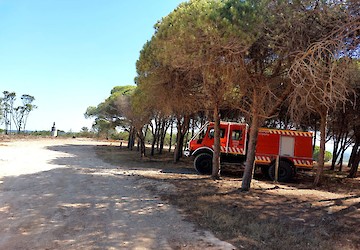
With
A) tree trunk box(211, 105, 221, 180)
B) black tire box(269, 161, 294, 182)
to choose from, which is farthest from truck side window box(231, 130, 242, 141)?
tree trunk box(211, 105, 221, 180)

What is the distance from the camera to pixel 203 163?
15.8 meters

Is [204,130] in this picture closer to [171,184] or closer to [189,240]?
[171,184]

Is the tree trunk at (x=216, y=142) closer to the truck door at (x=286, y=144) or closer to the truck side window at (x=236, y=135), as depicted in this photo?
the truck side window at (x=236, y=135)

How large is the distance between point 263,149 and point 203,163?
314 centimetres

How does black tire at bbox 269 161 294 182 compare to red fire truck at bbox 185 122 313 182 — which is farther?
red fire truck at bbox 185 122 313 182

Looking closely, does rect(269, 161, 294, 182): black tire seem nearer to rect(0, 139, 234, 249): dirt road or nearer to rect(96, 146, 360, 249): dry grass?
rect(96, 146, 360, 249): dry grass

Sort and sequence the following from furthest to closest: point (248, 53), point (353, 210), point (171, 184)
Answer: point (171, 184) → point (248, 53) → point (353, 210)

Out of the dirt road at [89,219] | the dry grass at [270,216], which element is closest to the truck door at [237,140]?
the dry grass at [270,216]

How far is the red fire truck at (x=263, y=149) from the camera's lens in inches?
618

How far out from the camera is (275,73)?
10070 millimetres

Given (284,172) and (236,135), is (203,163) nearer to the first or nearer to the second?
(236,135)

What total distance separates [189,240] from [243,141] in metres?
11.4

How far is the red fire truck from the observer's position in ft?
51.5

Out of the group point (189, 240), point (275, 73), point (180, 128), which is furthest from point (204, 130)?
point (189, 240)
